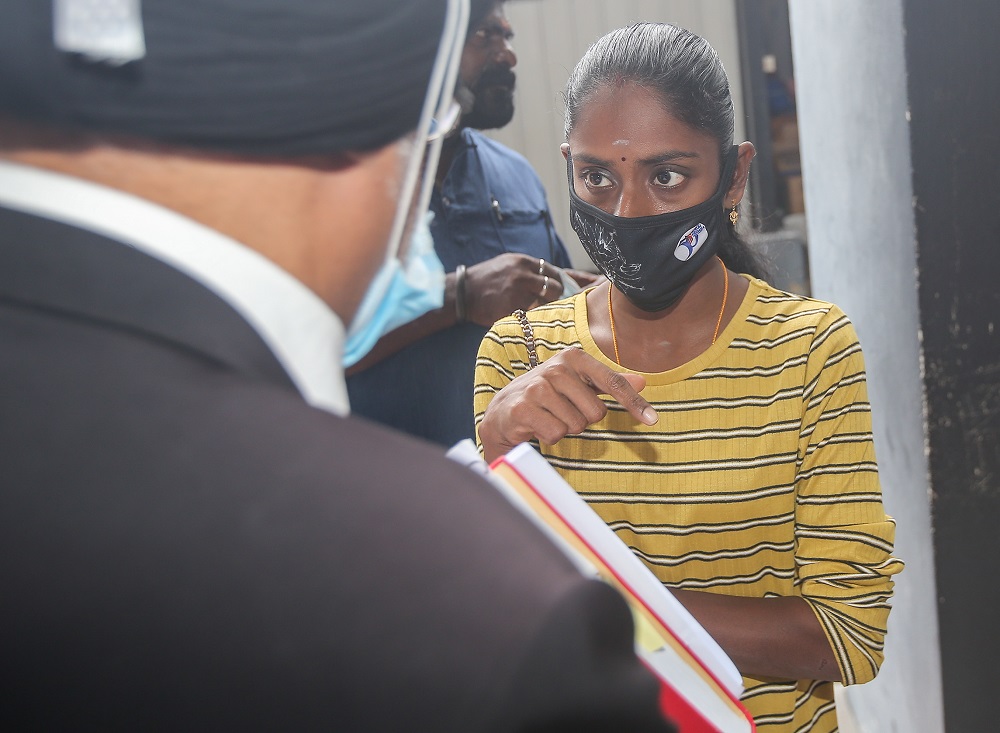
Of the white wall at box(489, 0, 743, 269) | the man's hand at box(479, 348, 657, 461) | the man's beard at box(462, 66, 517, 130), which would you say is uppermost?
the white wall at box(489, 0, 743, 269)

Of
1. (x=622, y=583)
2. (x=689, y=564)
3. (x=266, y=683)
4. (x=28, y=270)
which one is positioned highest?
(x=28, y=270)

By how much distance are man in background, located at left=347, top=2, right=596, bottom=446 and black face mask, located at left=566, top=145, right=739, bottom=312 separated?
61 centimetres

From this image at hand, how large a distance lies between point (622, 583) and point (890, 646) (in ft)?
5.70

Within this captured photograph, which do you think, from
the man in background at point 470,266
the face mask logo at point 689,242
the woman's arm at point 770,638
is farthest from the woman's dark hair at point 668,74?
the woman's arm at point 770,638

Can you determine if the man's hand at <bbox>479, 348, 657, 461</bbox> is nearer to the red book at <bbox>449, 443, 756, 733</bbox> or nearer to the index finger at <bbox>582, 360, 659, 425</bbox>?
the index finger at <bbox>582, 360, 659, 425</bbox>

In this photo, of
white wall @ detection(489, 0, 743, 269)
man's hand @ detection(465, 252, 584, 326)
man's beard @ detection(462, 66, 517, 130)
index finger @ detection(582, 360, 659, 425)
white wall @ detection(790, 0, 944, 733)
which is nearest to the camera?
index finger @ detection(582, 360, 659, 425)

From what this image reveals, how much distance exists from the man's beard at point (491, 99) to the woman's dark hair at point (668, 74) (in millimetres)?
991

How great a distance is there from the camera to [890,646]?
226 cm

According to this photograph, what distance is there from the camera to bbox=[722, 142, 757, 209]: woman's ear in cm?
153

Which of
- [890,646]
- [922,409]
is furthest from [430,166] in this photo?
[890,646]

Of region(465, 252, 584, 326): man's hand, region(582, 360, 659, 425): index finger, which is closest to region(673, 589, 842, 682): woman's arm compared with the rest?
region(582, 360, 659, 425): index finger

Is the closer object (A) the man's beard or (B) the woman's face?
(B) the woman's face

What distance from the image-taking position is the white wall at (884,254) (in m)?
1.80

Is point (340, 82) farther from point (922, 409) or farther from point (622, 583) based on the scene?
point (922, 409)
